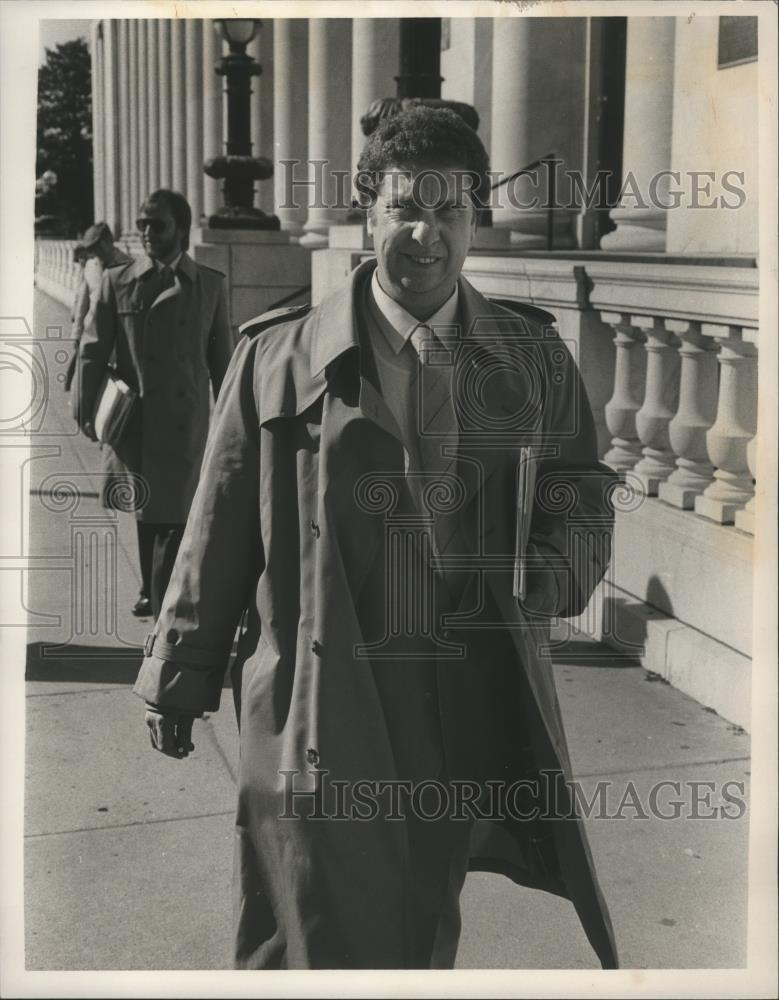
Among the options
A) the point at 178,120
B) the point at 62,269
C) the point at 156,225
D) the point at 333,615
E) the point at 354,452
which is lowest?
the point at 333,615

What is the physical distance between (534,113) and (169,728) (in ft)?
31.1

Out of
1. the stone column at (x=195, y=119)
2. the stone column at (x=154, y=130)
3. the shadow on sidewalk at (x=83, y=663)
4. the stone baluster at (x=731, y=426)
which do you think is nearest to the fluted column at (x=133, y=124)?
the stone column at (x=154, y=130)

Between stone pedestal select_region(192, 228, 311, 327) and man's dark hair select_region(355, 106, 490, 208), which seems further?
stone pedestal select_region(192, 228, 311, 327)

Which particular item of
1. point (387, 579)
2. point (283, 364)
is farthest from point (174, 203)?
point (387, 579)

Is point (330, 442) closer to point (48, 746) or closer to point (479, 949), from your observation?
point (479, 949)

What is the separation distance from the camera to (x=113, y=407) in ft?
24.3

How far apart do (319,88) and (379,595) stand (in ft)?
36.0

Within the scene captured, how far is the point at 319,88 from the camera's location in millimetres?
13500

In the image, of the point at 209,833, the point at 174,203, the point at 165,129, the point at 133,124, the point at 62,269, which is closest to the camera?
the point at 209,833

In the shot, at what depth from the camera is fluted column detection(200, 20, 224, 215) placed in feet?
65.7

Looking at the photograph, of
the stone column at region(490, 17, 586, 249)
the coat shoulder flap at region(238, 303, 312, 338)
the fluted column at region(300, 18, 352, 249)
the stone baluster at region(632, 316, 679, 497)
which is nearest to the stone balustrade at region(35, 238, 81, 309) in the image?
the fluted column at region(300, 18, 352, 249)

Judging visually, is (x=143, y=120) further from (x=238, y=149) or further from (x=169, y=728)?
(x=169, y=728)

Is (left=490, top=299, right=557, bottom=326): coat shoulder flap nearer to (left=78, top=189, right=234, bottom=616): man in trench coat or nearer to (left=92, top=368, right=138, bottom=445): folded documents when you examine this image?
(left=78, top=189, right=234, bottom=616): man in trench coat

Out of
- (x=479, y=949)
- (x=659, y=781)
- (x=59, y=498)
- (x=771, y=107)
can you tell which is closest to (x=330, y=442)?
(x=771, y=107)
